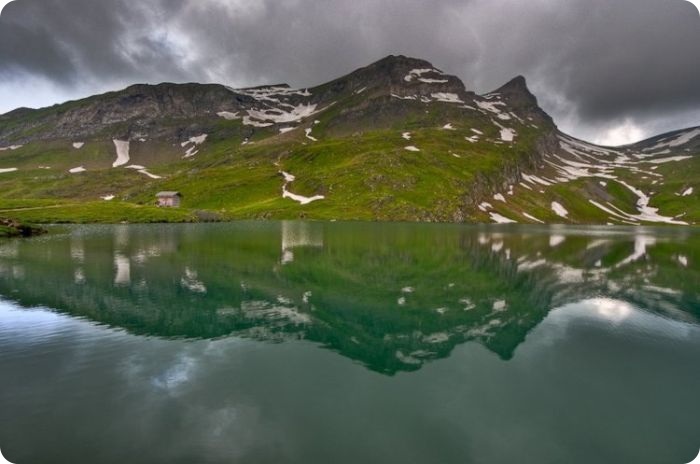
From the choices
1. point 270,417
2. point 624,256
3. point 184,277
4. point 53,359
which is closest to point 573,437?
point 270,417

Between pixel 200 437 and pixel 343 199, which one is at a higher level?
pixel 343 199

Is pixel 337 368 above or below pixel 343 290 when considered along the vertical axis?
below

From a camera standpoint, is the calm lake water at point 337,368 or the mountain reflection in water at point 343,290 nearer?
the calm lake water at point 337,368

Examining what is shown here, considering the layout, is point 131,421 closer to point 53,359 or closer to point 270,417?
point 270,417

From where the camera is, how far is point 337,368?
2347 cm

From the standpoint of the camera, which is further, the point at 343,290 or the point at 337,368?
the point at 343,290

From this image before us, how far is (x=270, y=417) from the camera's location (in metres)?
17.9

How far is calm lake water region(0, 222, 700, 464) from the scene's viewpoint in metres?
16.4

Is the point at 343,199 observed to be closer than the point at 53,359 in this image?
No

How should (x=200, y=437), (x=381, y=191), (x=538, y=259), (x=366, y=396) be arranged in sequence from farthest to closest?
(x=381, y=191)
(x=538, y=259)
(x=366, y=396)
(x=200, y=437)

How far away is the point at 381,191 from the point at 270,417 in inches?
7258

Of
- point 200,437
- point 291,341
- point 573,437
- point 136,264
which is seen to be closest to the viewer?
point 200,437

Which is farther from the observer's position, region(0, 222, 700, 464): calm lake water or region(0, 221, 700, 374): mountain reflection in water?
region(0, 221, 700, 374): mountain reflection in water

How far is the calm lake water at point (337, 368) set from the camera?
16391mm
